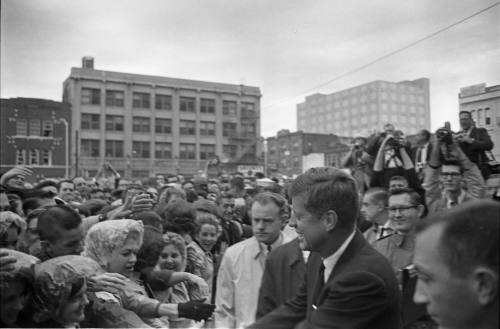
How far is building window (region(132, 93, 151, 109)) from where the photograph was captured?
2.94 m

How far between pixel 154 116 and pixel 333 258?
5.38 ft

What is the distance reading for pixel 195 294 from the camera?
8.82 ft

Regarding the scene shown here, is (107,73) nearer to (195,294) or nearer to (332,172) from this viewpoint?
(195,294)

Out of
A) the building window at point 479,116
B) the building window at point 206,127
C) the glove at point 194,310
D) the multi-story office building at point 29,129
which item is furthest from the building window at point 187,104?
the building window at point 479,116

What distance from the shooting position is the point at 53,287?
1.68 metres

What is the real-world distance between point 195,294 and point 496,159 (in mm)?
1848

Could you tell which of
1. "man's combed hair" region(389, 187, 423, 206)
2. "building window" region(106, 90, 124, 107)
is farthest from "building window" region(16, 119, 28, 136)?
"man's combed hair" region(389, 187, 423, 206)

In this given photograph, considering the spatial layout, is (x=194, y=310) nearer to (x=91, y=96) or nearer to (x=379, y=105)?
(x=91, y=96)

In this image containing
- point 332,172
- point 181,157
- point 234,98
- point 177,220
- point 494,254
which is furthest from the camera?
point 181,157

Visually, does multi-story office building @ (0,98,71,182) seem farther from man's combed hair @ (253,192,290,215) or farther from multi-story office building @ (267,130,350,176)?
multi-story office building @ (267,130,350,176)

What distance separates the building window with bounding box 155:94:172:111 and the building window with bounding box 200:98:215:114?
0.21 metres

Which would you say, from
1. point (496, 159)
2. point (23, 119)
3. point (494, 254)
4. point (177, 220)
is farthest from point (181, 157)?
point (494, 254)

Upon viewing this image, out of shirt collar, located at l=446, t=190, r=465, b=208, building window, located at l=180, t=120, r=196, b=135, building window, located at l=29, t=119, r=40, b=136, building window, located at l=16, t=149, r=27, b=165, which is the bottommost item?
shirt collar, located at l=446, t=190, r=465, b=208

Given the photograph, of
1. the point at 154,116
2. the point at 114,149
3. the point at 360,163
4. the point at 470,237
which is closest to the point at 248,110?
the point at 154,116
